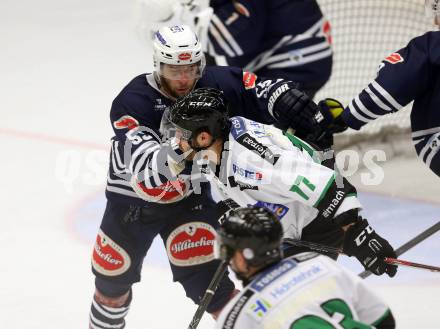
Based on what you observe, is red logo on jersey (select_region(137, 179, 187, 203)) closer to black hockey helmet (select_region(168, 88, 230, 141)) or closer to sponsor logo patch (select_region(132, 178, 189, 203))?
sponsor logo patch (select_region(132, 178, 189, 203))

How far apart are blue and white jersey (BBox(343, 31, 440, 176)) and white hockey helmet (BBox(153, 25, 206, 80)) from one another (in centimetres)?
59

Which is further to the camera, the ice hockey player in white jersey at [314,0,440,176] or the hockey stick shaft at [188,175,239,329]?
the ice hockey player in white jersey at [314,0,440,176]

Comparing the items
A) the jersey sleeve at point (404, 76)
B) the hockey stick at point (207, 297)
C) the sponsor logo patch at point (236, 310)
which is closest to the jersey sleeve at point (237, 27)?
the jersey sleeve at point (404, 76)

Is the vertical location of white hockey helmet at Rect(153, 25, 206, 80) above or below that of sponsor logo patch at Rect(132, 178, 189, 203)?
above

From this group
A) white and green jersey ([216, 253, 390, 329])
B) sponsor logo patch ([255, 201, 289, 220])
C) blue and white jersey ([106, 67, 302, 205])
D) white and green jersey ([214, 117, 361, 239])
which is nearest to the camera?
white and green jersey ([216, 253, 390, 329])

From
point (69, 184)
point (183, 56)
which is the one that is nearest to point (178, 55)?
point (183, 56)

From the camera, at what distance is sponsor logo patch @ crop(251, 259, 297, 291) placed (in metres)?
2.09

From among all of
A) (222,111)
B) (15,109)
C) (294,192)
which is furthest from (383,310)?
(15,109)

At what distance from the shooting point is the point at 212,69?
314 centimetres

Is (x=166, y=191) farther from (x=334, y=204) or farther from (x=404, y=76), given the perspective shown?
(x=404, y=76)

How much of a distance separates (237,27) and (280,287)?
7.36 feet

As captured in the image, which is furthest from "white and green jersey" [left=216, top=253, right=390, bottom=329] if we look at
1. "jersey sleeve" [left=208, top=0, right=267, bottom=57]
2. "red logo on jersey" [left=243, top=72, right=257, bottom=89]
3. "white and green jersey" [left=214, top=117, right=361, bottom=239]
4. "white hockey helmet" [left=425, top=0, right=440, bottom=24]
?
"jersey sleeve" [left=208, top=0, right=267, bottom=57]

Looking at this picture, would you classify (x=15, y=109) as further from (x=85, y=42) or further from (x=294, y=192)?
(x=294, y=192)

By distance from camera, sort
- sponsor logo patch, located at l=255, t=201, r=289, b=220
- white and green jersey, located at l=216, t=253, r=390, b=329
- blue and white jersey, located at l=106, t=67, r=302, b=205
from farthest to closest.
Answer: blue and white jersey, located at l=106, t=67, r=302, b=205, sponsor logo patch, located at l=255, t=201, r=289, b=220, white and green jersey, located at l=216, t=253, r=390, b=329
